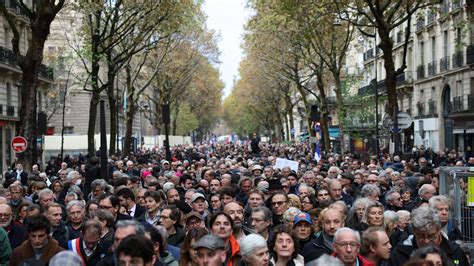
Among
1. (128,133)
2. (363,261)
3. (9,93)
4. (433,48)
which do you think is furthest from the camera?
(433,48)

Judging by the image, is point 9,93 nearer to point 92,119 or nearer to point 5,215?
point 92,119

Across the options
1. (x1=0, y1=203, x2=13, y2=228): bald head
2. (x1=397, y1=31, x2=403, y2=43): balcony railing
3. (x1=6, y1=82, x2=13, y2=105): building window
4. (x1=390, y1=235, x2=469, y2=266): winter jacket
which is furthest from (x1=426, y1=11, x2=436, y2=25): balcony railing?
(x1=390, y1=235, x2=469, y2=266): winter jacket

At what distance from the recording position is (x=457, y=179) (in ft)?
33.2

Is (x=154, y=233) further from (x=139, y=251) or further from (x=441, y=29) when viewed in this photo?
(x=441, y=29)

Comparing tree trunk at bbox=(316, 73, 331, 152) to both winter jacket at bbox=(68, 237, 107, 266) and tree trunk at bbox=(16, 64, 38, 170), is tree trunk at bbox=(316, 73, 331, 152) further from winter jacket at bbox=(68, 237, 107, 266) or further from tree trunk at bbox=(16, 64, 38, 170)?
winter jacket at bbox=(68, 237, 107, 266)

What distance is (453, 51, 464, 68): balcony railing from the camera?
42.3 metres

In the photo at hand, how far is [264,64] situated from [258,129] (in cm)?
8010

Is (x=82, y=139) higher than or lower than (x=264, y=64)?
lower

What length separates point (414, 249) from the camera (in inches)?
287

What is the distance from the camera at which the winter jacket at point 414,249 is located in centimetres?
716

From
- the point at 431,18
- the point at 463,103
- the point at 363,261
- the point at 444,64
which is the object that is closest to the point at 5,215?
the point at 363,261

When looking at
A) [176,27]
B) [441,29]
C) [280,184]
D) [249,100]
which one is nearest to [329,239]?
[280,184]

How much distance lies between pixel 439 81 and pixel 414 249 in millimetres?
41655

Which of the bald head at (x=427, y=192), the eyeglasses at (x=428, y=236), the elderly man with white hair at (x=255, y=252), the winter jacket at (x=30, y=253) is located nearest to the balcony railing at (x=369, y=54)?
the bald head at (x=427, y=192)
